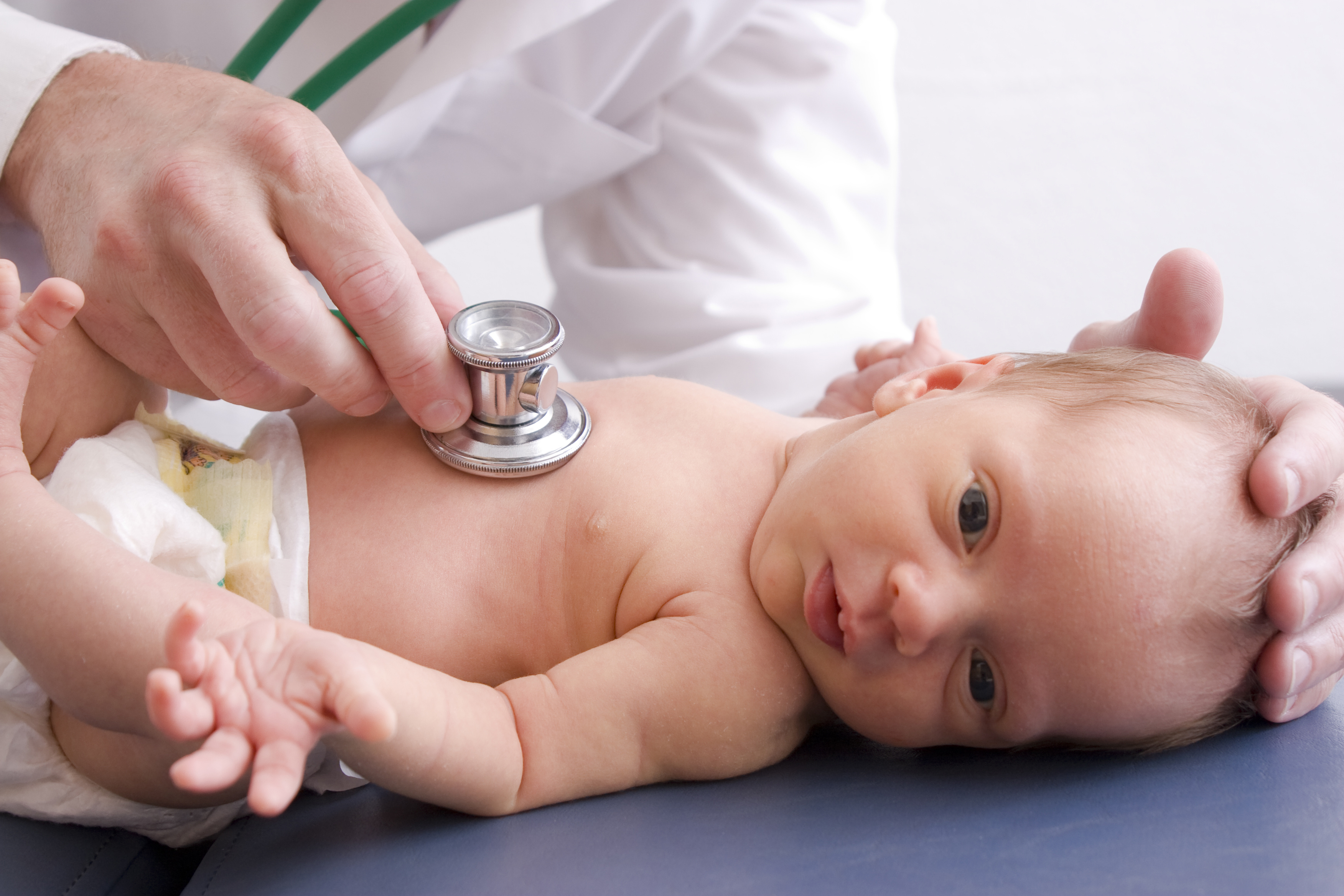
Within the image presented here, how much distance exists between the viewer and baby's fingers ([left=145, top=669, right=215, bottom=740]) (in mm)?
531

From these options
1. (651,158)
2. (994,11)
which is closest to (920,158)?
(994,11)

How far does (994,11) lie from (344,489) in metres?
2.26

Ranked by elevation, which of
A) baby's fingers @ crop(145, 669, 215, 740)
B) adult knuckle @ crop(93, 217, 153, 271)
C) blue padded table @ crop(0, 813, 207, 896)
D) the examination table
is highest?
adult knuckle @ crop(93, 217, 153, 271)

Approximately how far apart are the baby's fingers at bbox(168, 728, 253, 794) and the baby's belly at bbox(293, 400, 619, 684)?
289mm

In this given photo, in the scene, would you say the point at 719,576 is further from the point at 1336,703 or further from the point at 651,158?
the point at 651,158

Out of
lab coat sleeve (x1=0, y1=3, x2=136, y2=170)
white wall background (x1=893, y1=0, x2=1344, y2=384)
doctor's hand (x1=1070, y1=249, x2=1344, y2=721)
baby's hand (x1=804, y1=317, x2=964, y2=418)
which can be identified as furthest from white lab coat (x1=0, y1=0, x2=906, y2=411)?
white wall background (x1=893, y1=0, x2=1344, y2=384)

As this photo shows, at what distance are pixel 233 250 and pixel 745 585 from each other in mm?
467

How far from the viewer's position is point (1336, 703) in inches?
33.0

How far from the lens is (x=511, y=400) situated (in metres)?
0.86

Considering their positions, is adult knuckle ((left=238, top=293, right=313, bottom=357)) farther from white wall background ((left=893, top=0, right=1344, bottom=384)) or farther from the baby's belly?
white wall background ((left=893, top=0, right=1344, bottom=384))

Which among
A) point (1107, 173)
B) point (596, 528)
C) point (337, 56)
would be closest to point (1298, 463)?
point (596, 528)

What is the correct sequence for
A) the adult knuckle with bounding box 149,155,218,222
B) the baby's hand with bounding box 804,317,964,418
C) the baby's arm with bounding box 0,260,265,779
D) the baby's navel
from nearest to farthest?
the baby's arm with bounding box 0,260,265,779, the adult knuckle with bounding box 149,155,218,222, the baby's navel, the baby's hand with bounding box 804,317,964,418

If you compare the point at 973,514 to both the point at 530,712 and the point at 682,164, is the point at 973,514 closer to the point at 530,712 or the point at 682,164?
the point at 530,712

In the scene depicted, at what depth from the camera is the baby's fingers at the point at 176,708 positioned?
0.53m
